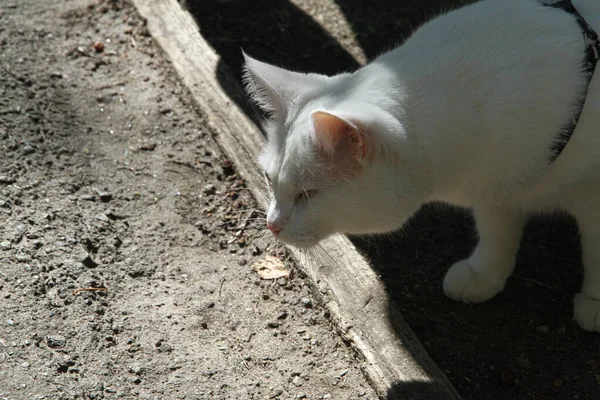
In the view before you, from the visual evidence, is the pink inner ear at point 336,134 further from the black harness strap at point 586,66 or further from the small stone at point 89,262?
the small stone at point 89,262

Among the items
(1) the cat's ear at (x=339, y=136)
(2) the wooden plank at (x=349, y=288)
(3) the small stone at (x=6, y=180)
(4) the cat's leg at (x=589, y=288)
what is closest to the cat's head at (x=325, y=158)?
(1) the cat's ear at (x=339, y=136)

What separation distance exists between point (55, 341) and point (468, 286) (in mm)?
1358

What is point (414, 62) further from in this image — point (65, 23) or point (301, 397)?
point (65, 23)

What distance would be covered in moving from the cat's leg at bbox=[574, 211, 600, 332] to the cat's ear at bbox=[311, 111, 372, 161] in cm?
85

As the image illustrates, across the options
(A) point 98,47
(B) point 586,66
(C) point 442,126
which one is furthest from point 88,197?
(B) point 586,66

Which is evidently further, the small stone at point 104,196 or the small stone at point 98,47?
the small stone at point 98,47

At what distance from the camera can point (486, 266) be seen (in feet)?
8.17

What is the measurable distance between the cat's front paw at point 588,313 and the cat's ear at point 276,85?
45.4 inches

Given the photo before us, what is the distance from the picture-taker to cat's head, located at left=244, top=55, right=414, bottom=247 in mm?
1727

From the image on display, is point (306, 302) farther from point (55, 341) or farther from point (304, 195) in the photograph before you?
point (55, 341)

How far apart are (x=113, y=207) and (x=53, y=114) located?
0.62m

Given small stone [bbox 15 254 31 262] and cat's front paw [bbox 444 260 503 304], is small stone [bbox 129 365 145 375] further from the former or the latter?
cat's front paw [bbox 444 260 503 304]

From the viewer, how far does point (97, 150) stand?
2.98 m

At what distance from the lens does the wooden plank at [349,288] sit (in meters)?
2.08
